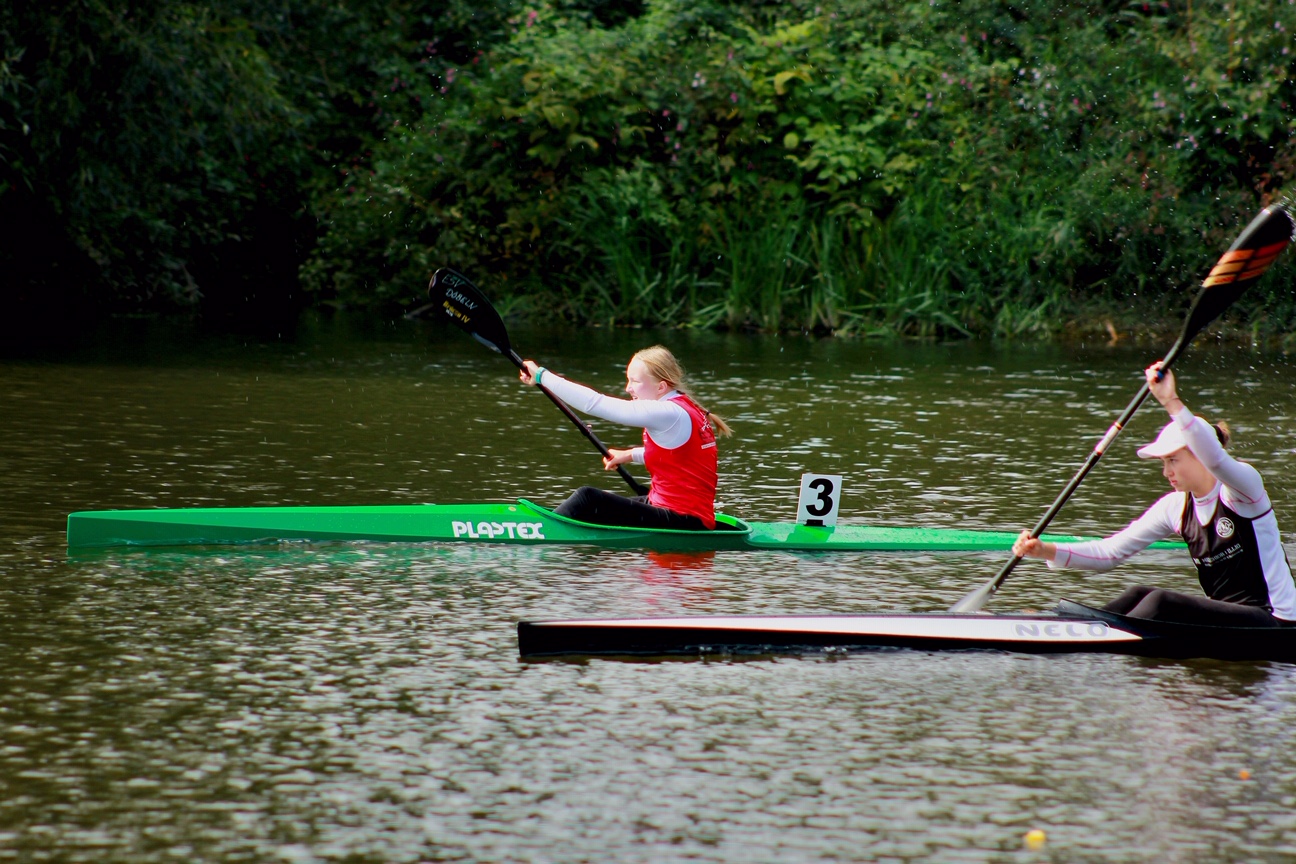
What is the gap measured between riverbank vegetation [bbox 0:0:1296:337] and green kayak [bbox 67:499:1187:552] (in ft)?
35.1

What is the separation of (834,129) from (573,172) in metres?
3.44

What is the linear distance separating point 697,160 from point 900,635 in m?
17.1

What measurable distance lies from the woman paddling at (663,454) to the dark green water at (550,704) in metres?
0.24

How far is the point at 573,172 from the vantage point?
23.9 metres

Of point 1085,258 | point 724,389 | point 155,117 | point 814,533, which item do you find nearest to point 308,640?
point 814,533

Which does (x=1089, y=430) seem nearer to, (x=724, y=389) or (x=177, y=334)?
(x=724, y=389)

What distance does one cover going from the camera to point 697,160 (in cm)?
2303

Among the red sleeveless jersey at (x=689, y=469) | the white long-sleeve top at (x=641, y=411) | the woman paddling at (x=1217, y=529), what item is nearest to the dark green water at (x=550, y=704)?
the woman paddling at (x=1217, y=529)

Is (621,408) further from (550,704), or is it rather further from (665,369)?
(550,704)

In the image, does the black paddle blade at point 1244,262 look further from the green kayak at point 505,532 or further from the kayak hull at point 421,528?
the kayak hull at point 421,528

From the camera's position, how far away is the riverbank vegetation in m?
19.2

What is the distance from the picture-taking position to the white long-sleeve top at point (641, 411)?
8328 millimetres

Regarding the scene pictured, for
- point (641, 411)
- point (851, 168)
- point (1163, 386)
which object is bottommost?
point (641, 411)

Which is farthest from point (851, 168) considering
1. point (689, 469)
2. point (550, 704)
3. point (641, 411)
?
point (550, 704)
